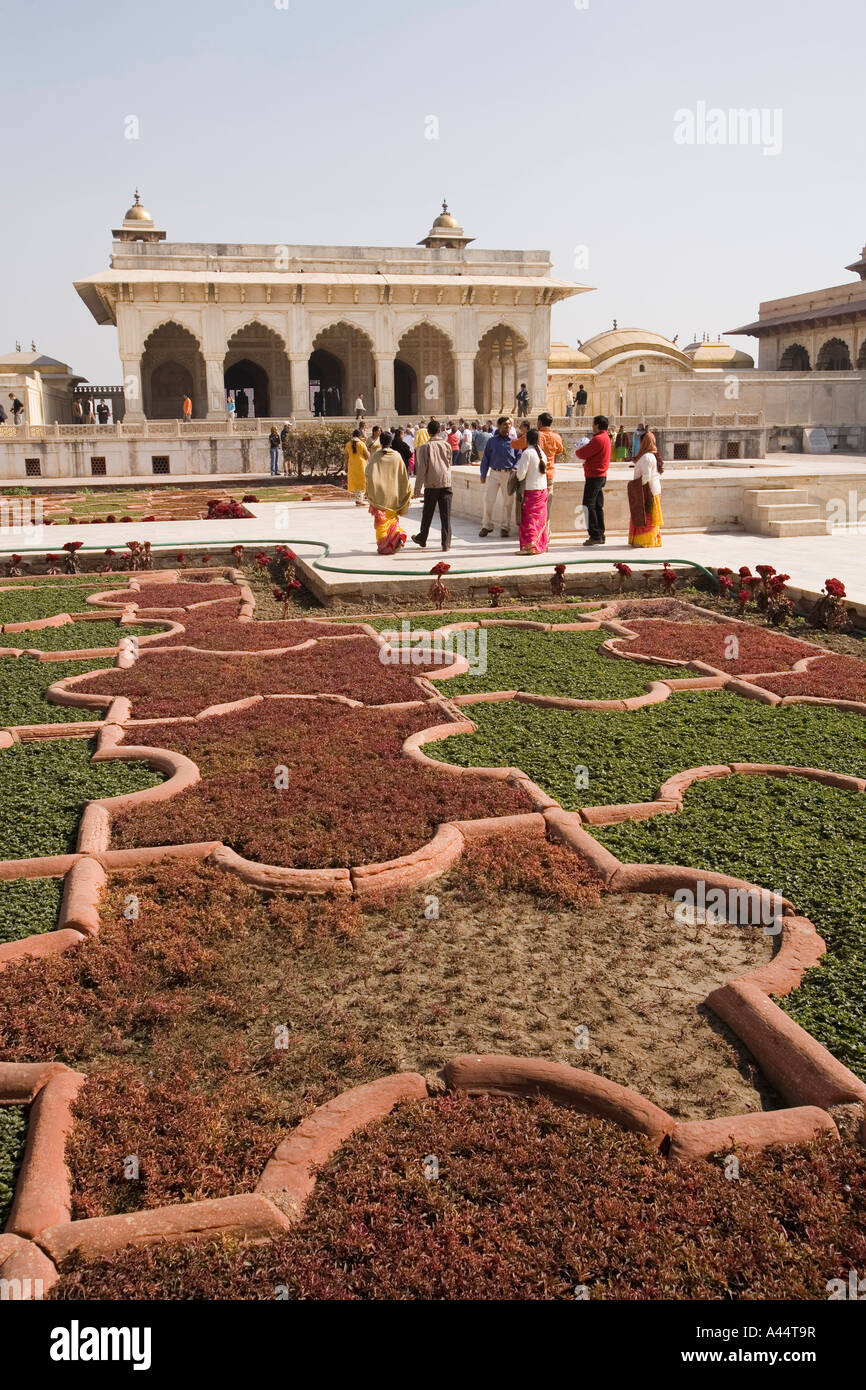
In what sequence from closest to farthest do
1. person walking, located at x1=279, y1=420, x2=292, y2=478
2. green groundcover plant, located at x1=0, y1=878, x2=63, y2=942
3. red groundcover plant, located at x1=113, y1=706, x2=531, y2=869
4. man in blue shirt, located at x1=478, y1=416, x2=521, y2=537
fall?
1. green groundcover plant, located at x1=0, y1=878, x2=63, y2=942
2. red groundcover plant, located at x1=113, y1=706, x2=531, y2=869
3. man in blue shirt, located at x1=478, y1=416, x2=521, y2=537
4. person walking, located at x1=279, y1=420, x2=292, y2=478

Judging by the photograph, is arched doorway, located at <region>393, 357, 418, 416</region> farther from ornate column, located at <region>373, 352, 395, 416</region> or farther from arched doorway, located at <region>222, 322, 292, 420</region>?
ornate column, located at <region>373, 352, 395, 416</region>

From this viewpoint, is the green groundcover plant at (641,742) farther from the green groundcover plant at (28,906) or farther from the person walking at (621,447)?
the person walking at (621,447)

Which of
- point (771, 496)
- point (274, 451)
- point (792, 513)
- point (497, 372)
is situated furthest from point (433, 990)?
point (497, 372)

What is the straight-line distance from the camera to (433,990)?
2682mm

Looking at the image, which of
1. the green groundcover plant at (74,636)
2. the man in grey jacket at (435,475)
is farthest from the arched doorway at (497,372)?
the green groundcover plant at (74,636)

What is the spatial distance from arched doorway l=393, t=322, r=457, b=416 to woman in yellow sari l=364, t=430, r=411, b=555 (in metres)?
24.6

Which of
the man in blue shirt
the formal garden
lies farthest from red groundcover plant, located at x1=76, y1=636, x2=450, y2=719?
the man in blue shirt

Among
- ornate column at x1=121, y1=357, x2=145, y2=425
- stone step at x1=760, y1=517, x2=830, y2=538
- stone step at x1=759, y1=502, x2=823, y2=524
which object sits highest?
ornate column at x1=121, y1=357, x2=145, y2=425

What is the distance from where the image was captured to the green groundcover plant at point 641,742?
406cm

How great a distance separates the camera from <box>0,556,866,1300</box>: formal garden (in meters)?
1.84

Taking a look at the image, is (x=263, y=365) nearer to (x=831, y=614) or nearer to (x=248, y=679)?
(x=831, y=614)

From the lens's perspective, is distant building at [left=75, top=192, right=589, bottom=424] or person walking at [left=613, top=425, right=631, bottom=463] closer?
person walking at [left=613, top=425, right=631, bottom=463]

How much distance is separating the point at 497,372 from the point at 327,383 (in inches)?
227

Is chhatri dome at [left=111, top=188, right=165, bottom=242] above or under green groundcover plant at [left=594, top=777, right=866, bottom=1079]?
above
